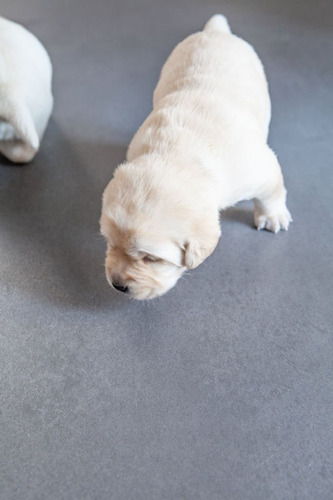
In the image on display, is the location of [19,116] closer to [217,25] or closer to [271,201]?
[217,25]

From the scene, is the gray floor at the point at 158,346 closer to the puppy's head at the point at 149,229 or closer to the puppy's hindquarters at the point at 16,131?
the puppy's hindquarters at the point at 16,131

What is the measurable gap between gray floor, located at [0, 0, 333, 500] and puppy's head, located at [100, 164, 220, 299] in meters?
0.42

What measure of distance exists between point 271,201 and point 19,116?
1381 mm

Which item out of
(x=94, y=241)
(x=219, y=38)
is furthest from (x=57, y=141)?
(x=219, y=38)

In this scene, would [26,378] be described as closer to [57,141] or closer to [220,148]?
[220,148]

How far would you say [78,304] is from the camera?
199 centimetres

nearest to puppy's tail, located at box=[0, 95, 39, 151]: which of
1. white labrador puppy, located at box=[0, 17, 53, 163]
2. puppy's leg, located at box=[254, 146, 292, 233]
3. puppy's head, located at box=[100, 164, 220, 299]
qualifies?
white labrador puppy, located at box=[0, 17, 53, 163]

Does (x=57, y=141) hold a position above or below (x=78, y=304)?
above

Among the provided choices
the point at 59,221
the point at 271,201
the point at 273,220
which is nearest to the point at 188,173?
the point at 271,201

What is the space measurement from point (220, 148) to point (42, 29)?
267cm

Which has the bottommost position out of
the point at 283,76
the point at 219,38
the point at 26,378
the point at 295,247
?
the point at 26,378

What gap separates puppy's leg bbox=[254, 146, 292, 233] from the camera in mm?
1893

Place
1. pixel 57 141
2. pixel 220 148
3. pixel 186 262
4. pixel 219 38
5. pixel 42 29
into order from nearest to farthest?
1. pixel 186 262
2. pixel 220 148
3. pixel 219 38
4. pixel 57 141
5. pixel 42 29

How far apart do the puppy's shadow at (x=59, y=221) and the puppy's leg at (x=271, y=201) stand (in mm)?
831
